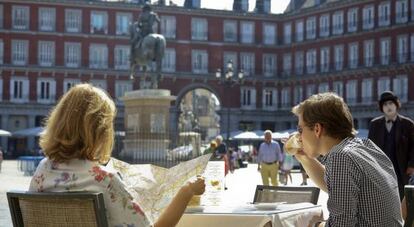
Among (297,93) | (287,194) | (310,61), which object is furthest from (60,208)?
(297,93)

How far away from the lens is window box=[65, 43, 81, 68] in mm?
58031

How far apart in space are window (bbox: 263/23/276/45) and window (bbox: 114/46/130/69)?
11.5 m

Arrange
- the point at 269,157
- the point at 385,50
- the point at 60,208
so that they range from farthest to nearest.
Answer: the point at 385,50
the point at 269,157
the point at 60,208

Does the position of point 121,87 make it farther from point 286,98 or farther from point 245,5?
point 245,5

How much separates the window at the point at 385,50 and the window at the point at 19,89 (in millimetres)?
25971

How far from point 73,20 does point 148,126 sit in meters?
33.6

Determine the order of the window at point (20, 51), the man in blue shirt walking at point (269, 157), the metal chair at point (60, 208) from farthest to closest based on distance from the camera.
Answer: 1. the window at point (20, 51)
2. the man in blue shirt walking at point (269, 157)
3. the metal chair at point (60, 208)

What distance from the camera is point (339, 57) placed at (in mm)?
58031

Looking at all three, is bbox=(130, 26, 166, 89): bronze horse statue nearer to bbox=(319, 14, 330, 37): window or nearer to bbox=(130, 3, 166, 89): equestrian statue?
bbox=(130, 3, 166, 89): equestrian statue

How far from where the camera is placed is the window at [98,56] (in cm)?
5847

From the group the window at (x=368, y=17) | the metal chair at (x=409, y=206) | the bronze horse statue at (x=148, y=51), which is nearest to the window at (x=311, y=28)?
the window at (x=368, y=17)

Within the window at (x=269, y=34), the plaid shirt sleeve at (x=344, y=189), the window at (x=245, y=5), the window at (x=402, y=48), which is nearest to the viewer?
the plaid shirt sleeve at (x=344, y=189)

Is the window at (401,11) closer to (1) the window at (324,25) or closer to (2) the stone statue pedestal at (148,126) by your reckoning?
(1) the window at (324,25)

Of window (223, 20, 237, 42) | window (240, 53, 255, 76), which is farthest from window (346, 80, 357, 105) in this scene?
window (223, 20, 237, 42)
